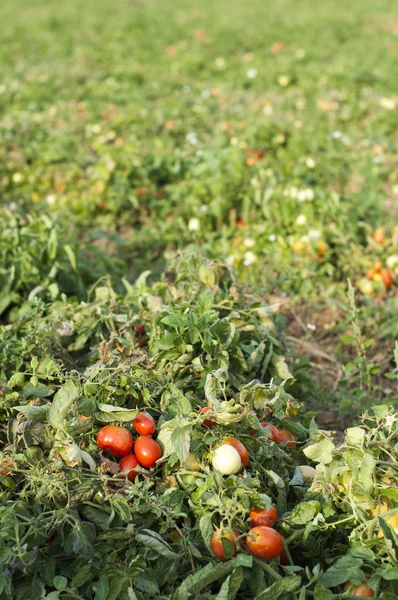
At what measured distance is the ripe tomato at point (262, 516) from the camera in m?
2.05

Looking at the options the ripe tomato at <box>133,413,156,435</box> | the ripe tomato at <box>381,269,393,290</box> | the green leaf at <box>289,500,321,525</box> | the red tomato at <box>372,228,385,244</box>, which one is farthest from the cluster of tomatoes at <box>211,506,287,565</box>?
the red tomato at <box>372,228,385,244</box>

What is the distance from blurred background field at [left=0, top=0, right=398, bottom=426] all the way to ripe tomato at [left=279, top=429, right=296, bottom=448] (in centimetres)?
59

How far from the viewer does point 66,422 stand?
86.5 inches

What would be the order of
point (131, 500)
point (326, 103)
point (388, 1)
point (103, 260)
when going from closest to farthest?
point (131, 500)
point (103, 260)
point (326, 103)
point (388, 1)

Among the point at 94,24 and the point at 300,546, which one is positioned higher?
the point at 300,546

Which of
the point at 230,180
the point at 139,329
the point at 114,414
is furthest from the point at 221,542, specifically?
the point at 230,180

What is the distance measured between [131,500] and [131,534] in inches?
6.1

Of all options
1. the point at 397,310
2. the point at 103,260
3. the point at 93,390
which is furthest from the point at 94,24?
the point at 93,390

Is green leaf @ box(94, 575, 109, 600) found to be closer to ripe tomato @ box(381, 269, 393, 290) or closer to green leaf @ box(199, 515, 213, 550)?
green leaf @ box(199, 515, 213, 550)

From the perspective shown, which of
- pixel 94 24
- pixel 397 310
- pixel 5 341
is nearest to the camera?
pixel 5 341

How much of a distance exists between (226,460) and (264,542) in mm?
275

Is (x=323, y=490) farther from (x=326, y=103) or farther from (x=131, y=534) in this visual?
(x=326, y=103)

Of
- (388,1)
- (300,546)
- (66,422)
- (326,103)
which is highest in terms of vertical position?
(66,422)

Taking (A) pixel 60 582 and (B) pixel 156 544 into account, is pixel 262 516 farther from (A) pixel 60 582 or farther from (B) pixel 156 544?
(A) pixel 60 582
